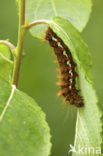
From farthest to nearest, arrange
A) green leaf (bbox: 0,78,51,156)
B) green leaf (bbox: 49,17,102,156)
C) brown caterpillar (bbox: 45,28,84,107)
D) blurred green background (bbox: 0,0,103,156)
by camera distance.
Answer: blurred green background (bbox: 0,0,103,156)
brown caterpillar (bbox: 45,28,84,107)
green leaf (bbox: 49,17,102,156)
green leaf (bbox: 0,78,51,156)

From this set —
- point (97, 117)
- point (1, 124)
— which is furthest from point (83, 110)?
point (1, 124)

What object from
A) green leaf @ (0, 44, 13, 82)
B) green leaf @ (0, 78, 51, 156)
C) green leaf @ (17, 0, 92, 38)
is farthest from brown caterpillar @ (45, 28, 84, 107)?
green leaf @ (0, 78, 51, 156)

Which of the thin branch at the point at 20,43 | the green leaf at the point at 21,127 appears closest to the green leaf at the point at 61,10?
the thin branch at the point at 20,43

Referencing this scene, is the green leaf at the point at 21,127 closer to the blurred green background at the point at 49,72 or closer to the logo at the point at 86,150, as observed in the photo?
the logo at the point at 86,150

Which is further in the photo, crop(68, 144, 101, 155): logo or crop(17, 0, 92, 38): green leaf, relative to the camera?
crop(17, 0, 92, 38): green leaf

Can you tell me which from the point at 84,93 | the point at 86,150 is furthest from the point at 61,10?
the point at 86,150

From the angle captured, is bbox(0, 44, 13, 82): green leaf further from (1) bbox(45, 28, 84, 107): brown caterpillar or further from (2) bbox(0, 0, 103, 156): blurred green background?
(2) bbox(0, 0, 103, 156): blurred green background
